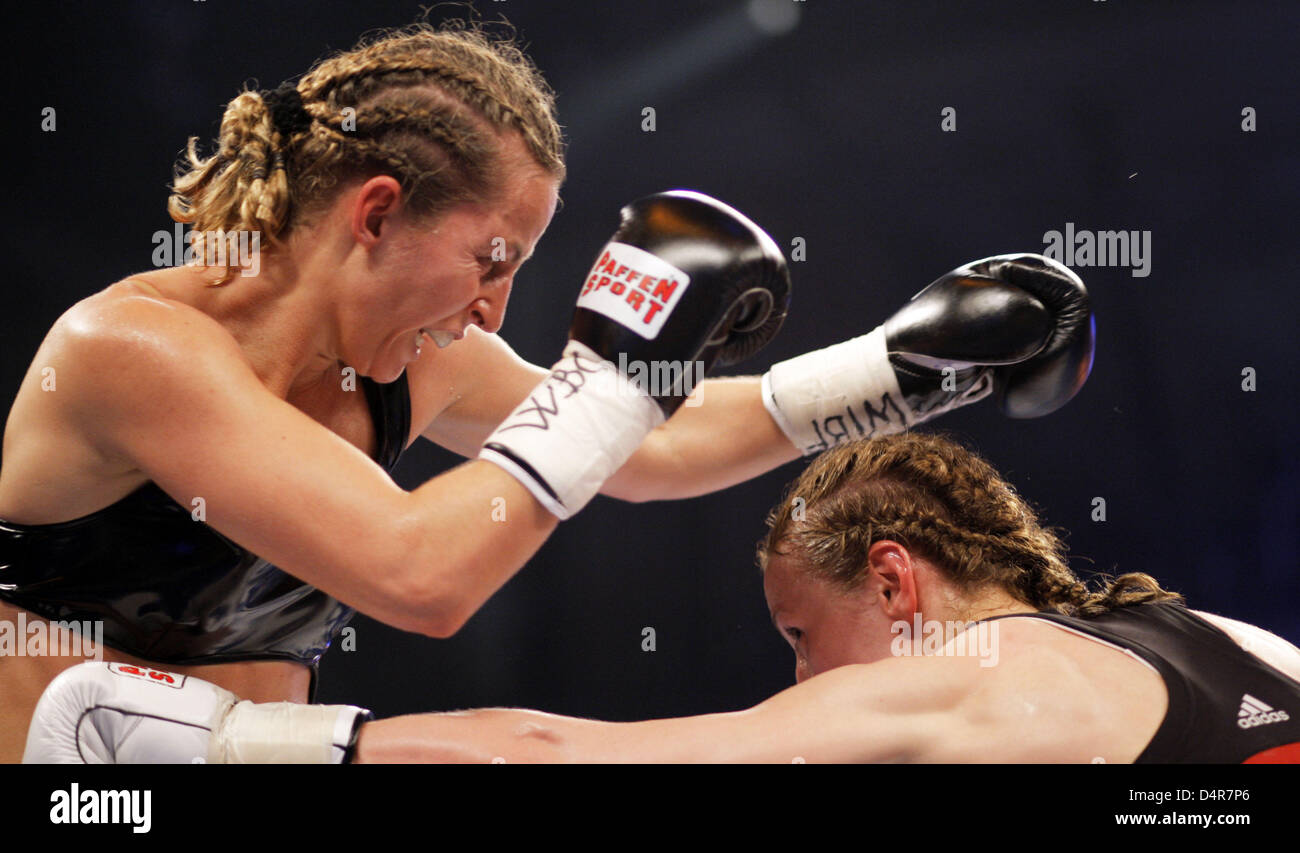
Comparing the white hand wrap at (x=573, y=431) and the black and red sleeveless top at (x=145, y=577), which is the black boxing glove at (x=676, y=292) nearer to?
the white hand wrap at (x=573, y=431)

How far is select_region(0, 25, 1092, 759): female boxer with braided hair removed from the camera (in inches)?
49.9

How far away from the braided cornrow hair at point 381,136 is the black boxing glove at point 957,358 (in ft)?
1.86

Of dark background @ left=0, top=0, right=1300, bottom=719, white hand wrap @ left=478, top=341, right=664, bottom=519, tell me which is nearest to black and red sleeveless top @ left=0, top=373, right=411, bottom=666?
white hand wrap @ left=478, top=341, right=664, bottom=519

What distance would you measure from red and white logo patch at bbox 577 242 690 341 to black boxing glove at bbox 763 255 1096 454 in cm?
46

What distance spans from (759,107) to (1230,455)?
1.62 m

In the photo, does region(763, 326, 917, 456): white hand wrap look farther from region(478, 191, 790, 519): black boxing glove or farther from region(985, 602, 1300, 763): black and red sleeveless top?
region(985, 602, 1300, 763): black and red sleeveless top

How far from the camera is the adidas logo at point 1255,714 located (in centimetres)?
133

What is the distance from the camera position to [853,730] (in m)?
1.30

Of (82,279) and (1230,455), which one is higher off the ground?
(82,279)

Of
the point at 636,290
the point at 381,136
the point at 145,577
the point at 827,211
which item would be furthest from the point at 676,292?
the point at 827,211

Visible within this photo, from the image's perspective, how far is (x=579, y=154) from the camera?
3188mm

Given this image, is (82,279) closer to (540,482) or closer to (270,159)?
(270,159)

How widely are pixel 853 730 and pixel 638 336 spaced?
0.55m
